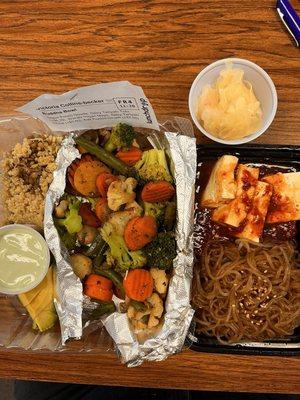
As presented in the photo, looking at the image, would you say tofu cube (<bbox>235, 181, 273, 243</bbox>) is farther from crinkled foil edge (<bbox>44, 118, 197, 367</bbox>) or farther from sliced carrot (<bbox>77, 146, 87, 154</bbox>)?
sliced carrot (<bbox>77, 146, 87, 154</bbox>)

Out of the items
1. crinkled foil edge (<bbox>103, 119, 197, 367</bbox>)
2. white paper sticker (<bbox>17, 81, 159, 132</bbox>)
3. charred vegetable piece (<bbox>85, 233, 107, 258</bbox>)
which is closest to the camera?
white paper sticker (<bbox>17, 81, 159, 132</bbox>)

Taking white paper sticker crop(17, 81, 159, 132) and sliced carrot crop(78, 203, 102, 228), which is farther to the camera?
sliced carrot crop(78, 203, 102, 228)

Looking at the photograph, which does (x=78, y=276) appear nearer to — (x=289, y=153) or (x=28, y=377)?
(x=28, y=377)

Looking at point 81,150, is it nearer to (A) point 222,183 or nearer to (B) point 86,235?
(B) point 86,235

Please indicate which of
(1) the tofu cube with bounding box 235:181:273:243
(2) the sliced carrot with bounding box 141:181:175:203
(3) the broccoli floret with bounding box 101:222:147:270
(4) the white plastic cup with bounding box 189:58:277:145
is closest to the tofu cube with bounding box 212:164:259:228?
(1) the tofu cube with bounding box 235:181:273:243

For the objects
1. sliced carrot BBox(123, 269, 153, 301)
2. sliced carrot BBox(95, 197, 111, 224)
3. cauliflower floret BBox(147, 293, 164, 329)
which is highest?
sliced carrot BBox(95, 197, 111, 224)

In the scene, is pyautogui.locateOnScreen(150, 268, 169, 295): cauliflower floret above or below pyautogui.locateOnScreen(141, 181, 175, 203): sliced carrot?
below

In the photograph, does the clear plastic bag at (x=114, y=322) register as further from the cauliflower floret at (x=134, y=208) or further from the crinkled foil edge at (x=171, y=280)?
the cauliflower floret at (x=134, y=208)
